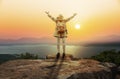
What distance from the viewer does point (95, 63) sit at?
21656 mm

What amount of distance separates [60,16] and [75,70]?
5.20 m

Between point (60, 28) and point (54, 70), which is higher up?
point (60, 28)

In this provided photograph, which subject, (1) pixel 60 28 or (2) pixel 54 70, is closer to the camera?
(2) pixel 54 70

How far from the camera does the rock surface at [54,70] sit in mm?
18188

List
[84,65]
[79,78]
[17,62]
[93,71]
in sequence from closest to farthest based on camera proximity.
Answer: [79,78], [93,71], [84,65], [17,62]

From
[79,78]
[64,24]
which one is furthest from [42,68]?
[64,24]

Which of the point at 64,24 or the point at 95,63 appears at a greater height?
the point at 64,24

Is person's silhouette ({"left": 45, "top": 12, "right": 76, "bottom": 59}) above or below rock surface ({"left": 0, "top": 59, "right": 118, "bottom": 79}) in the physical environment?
above

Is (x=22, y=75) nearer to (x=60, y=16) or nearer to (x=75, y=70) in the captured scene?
(x=75, y=70)

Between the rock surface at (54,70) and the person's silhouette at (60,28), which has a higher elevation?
the person's silhouette at (60,28)

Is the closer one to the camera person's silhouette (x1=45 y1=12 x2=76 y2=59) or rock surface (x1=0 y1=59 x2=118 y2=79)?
rock surface (x1=0 y1=59 x2=118 y2=79)

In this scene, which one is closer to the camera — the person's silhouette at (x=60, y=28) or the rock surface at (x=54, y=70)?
the rock surface at (x=54, y=70)

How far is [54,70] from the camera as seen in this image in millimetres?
19141

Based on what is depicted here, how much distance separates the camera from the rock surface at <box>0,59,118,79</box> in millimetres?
18188
